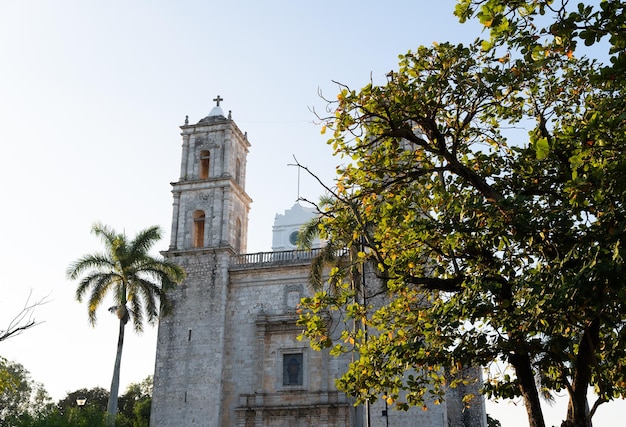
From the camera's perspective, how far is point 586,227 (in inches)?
309

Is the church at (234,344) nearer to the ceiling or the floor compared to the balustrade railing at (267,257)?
nearer to the floor

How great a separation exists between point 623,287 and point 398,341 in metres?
3.73

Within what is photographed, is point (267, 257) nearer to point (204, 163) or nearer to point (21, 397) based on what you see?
point (204, 163)

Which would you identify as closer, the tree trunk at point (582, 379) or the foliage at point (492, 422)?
the tree trunk at point (582, 379)

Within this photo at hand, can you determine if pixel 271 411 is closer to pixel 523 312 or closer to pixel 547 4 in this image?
pixel 523 312

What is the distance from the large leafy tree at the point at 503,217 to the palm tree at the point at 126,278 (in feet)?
50.0

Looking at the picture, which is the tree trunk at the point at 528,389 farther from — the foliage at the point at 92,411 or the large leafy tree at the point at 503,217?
the foliage at the point at 92,411

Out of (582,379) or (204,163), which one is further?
(204,163)

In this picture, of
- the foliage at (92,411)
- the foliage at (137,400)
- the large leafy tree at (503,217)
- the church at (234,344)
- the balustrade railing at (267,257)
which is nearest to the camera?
the large leafy tree at (503,217)

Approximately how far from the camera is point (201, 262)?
27828 millimetres

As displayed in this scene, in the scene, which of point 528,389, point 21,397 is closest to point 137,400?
point 21,397

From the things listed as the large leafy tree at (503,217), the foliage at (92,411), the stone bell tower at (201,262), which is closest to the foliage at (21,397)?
the foliage at (92,411)

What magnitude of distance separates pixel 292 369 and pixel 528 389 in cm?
1856

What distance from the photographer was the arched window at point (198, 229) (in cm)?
2917
